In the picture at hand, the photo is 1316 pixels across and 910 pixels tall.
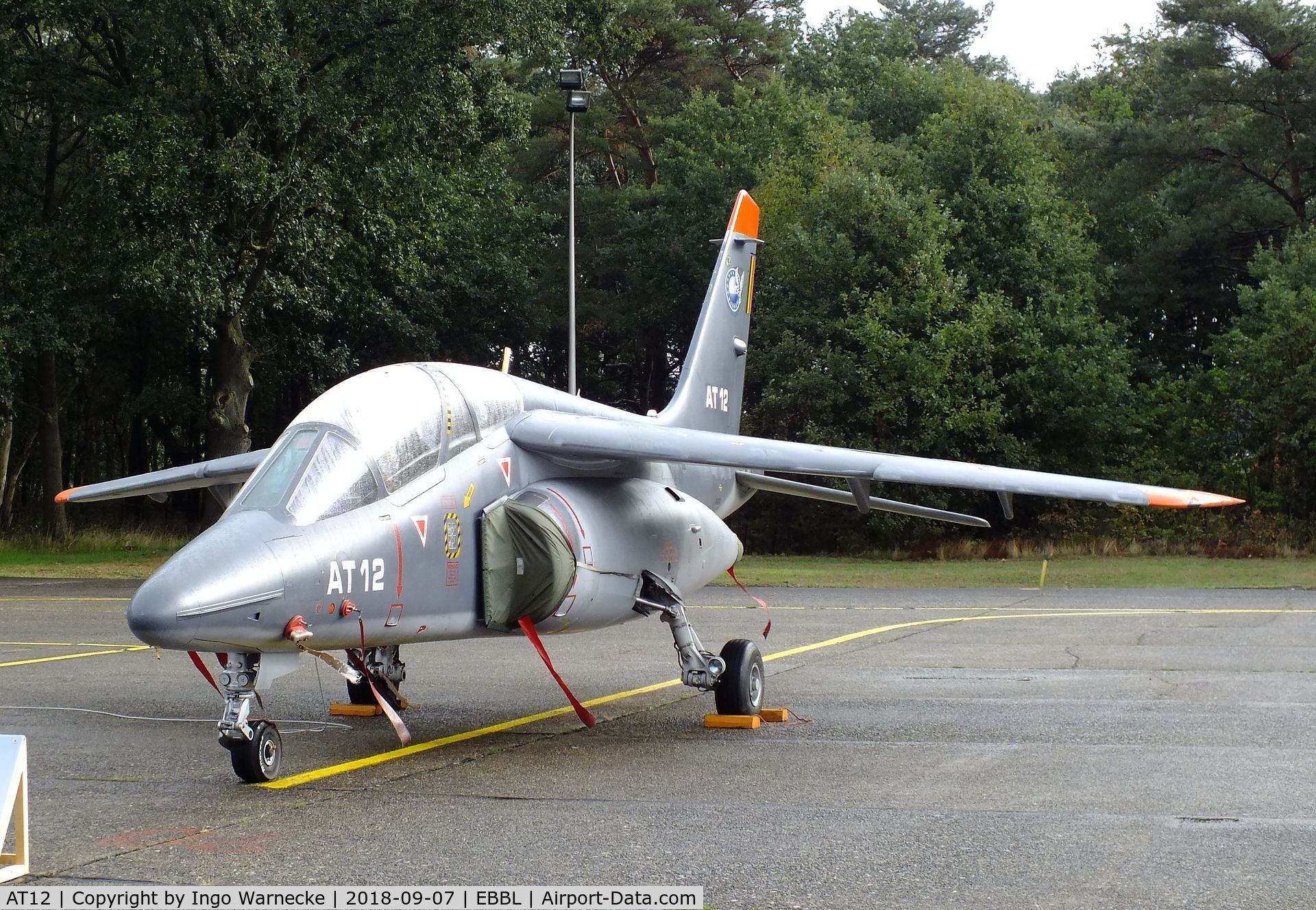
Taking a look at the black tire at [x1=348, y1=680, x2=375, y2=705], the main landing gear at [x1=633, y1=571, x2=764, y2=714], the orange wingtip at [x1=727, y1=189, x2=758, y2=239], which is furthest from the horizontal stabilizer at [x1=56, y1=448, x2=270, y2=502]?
the orange wingtip at [x1=727, y1=189, x2=758, y2=239]

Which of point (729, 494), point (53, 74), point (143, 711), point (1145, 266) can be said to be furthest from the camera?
point (1145, 266)

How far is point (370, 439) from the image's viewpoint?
340 inches

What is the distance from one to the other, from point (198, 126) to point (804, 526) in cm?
1988

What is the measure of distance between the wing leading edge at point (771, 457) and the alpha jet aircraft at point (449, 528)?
0.06 ft

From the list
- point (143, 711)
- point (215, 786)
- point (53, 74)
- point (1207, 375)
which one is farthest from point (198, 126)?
point (1207, 375)

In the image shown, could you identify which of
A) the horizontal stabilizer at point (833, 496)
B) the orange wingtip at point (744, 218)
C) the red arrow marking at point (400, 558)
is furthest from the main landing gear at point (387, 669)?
the orange wingtip at point (744, 218)

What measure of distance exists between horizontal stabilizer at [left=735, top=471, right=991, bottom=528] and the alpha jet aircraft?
165 millimetres

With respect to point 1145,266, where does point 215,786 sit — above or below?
below

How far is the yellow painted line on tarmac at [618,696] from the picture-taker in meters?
8.69

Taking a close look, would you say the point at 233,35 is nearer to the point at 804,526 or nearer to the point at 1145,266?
the point at 804,526

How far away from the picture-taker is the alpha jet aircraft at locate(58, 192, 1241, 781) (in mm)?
7672

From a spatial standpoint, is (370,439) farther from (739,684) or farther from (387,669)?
(739,684)

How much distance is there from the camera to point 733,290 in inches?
574

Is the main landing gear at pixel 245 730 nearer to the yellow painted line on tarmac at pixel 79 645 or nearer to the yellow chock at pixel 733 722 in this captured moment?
the yellow chock at pixel 733 722
